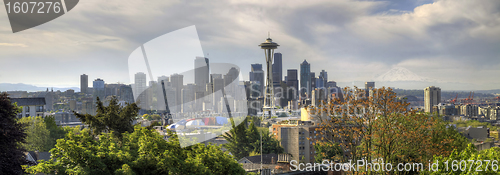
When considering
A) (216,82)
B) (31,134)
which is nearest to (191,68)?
(216,82)

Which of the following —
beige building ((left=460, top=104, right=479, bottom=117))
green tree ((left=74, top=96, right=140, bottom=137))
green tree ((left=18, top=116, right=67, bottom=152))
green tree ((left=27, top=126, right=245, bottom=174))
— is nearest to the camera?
green tree ((left=27, top=126, right=245, bottom=174))

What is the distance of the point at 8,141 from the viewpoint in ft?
25.2

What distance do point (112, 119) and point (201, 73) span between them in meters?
5.58

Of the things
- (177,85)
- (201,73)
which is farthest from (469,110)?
(177,85)

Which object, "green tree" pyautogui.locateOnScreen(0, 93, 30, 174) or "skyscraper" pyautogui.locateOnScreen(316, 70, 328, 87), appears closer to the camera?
"green tree" pyautogui.locateOnScreen(0, 93, 30, 174)

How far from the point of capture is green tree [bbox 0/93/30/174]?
7262mm

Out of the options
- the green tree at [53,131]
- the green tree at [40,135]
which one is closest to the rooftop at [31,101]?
the green tree at [53,131]

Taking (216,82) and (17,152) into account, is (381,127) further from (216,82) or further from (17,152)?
(17,152)

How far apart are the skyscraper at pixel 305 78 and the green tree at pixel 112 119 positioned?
84.5 meters

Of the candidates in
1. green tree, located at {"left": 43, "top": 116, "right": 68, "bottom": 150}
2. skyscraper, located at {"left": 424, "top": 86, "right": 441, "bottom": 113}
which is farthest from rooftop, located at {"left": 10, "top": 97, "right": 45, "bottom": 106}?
skyscraper, located at {"left": 424, "top": 86, "right": 441, "bottom": 113}

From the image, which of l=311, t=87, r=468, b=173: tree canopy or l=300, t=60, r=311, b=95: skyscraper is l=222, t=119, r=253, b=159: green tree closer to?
l=311, t=87, r=468, b=173: tree canopy

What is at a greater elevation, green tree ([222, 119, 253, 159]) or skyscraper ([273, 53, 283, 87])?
skyscraper ([273, 53, 283, 87])

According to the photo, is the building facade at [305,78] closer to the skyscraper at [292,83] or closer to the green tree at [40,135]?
the skyscraper at [292,83]

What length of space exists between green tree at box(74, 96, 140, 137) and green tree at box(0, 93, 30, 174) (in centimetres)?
144
